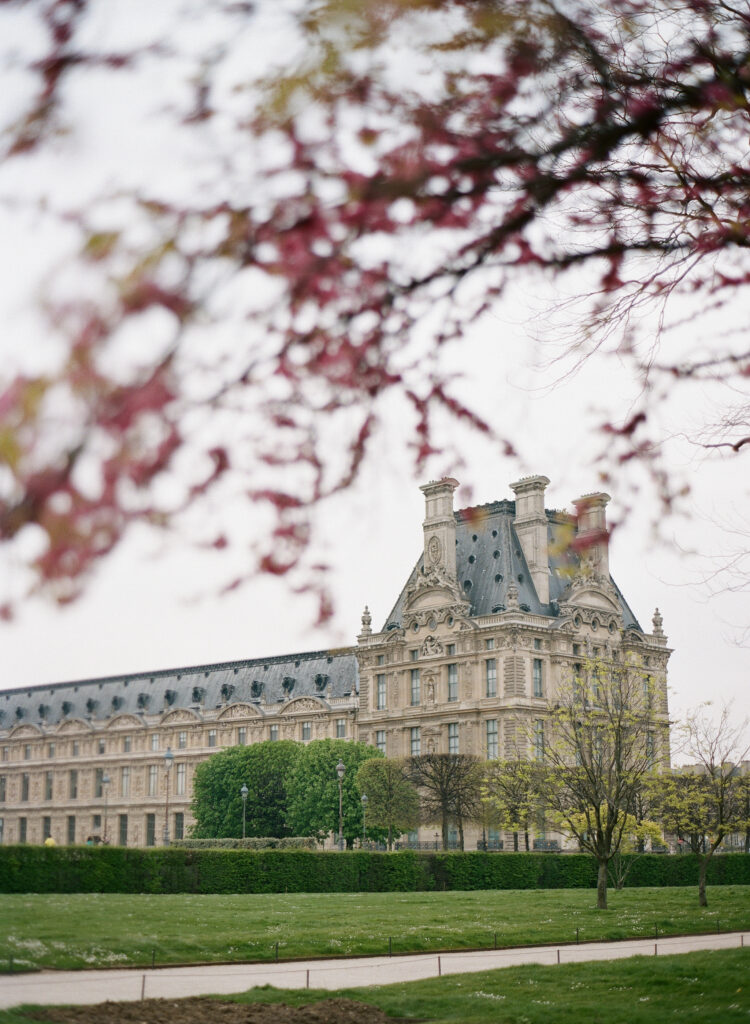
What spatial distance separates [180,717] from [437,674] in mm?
32086

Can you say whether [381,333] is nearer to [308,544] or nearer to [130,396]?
[308,544]

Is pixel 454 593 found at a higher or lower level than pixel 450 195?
higher

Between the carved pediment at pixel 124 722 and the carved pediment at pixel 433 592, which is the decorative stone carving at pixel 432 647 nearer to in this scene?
the carved pediment at pixel 433 592

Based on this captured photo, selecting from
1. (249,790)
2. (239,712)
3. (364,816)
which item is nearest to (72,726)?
(239,712)

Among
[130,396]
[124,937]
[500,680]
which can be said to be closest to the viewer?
[130,396]

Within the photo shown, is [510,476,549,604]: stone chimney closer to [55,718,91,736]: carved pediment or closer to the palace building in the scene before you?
the palace building

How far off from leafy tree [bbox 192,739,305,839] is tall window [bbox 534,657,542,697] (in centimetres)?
1506

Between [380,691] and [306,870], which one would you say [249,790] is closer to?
[380,691]

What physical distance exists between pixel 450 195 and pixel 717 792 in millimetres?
43818

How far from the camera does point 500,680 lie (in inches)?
2913

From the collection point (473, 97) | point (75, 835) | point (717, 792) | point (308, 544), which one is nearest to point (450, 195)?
point (473, 97)

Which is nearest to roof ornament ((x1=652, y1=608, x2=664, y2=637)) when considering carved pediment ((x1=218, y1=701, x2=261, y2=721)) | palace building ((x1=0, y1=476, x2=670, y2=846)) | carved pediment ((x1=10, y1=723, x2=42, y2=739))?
palace building ((x1=0, y1=476, x2=670, y2=846))

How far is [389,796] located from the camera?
64625mm

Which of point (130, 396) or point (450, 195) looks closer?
point (130, 396)
